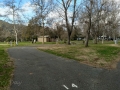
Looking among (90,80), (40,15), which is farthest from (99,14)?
(90,80)

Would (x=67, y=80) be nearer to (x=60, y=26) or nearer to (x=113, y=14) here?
(x=113, y=14)

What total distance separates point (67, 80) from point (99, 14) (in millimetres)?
32848

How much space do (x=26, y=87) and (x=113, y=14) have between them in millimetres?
41467

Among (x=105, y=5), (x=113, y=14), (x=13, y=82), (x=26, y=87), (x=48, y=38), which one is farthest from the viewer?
(x=48, y=38)

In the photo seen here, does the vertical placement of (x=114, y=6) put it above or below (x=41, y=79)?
above

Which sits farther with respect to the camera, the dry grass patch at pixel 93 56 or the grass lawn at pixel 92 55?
the grass lawn at pixel 92 55

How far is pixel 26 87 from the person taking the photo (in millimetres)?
4805

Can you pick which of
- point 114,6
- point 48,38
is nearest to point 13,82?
point 114,6

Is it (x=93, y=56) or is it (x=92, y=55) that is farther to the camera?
(x=92, y=55)

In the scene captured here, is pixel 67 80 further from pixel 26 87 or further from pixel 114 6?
pixel 114 6

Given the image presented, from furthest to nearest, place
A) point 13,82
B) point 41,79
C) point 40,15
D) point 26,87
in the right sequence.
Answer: point 40,15, point 41,79, point 13,82, point 26,87

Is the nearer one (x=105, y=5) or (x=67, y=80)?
(x=67, y=80)

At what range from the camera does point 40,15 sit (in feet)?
125

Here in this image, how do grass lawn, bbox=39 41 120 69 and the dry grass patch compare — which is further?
grass lawn, bbox=39 41 120 69
